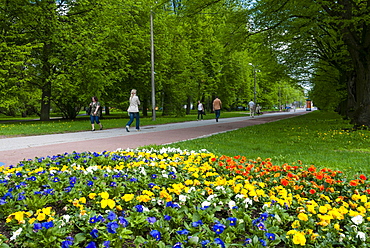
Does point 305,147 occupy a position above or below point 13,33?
below

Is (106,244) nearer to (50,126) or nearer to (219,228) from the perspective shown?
(219,228)

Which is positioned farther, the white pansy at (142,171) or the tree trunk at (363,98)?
the tree trunk at (363,98)

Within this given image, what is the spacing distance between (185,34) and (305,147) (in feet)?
97.0

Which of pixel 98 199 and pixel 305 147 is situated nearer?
pixel 98 199

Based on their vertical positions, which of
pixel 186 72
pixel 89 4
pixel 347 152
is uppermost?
pixel 89 4

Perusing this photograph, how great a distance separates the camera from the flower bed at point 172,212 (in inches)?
89.2

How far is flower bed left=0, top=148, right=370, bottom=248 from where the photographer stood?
2266 millimetres

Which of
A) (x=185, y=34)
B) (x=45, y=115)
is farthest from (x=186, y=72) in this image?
(x=45, y=115)

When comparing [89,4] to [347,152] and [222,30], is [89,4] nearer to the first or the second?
[222,30]

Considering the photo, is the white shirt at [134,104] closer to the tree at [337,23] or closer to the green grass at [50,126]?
the green grass at [50,126]

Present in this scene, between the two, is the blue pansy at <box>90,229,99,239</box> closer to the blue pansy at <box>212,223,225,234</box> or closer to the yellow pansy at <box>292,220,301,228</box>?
the blue pansy at <box>212,223,225,234</box>

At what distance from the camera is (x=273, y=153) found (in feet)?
23.9

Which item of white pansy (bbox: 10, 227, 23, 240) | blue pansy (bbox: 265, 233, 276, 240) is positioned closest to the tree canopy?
white pansy (bbox: 10, 227, 23, 240)

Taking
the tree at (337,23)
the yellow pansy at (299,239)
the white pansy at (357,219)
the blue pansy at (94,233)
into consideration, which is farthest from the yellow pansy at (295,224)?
the tree at (337,23)
